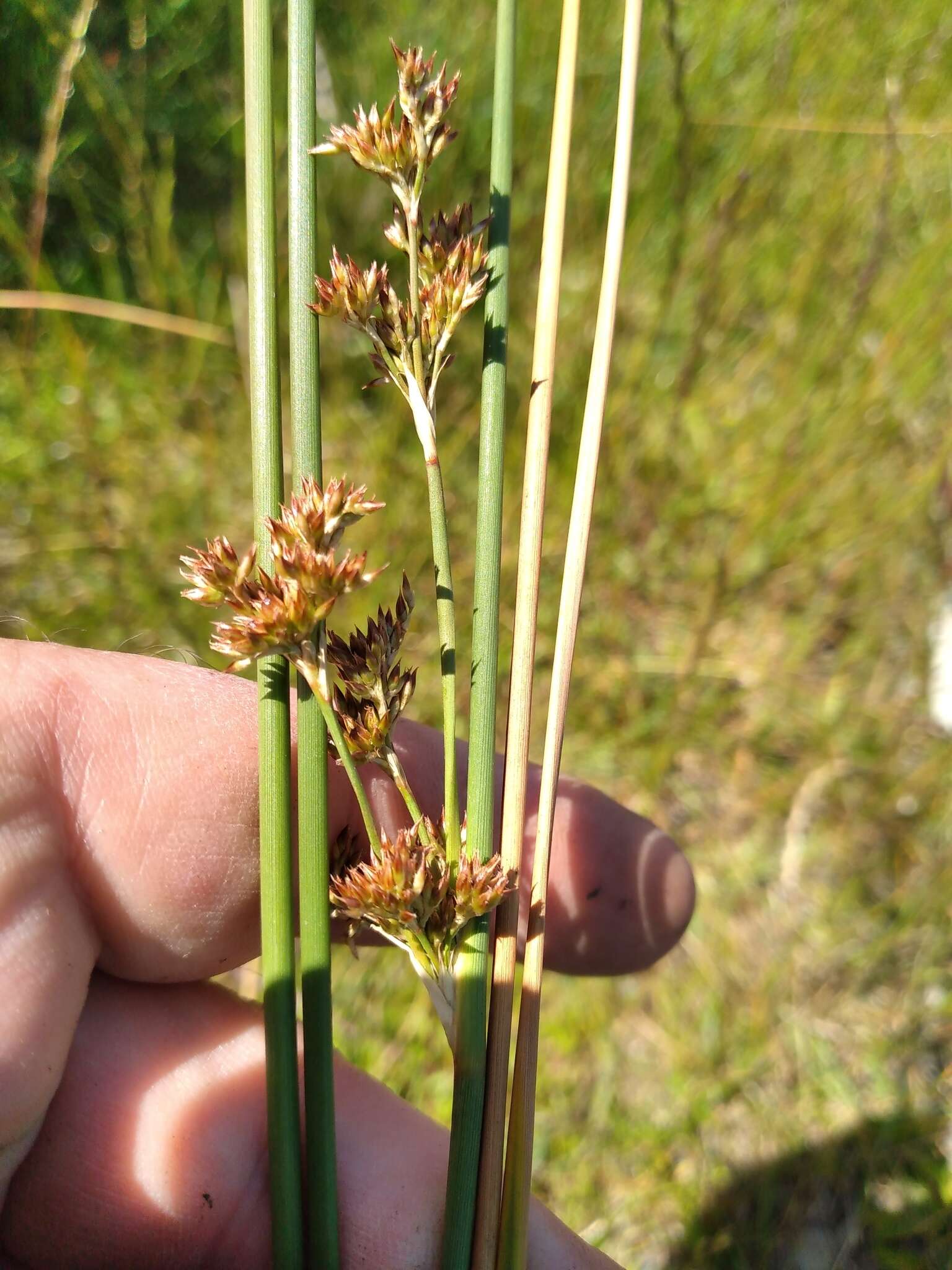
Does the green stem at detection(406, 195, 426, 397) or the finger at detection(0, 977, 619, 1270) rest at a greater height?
the green stem at detection(406, 195, 426, 397)

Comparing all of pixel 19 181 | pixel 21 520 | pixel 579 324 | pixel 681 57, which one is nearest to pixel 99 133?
pixel 19 181

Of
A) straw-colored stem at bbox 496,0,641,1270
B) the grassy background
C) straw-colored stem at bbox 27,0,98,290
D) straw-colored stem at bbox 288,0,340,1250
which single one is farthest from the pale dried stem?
straw-colored stem at bbox 496,0,641,1270

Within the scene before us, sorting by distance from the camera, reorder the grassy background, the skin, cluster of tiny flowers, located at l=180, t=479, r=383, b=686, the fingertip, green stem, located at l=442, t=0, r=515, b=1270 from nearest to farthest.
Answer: cluster of tiny flowers, located at l=180, t=479, r=383, b=686
green stem, located at l=442, t=0, r=515, b=1270
the skin
the fingertip
the grassy background

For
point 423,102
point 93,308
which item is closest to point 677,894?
point 423,102

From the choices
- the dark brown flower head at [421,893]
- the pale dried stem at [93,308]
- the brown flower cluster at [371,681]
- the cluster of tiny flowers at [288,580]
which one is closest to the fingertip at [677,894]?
the dark brown flower head at [421,893]

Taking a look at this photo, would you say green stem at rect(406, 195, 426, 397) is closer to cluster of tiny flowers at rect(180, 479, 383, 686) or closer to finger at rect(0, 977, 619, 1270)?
cluster of tiny flowers at rect(180, 479, 383, 686)
